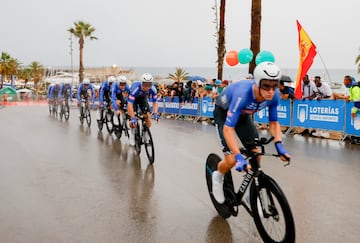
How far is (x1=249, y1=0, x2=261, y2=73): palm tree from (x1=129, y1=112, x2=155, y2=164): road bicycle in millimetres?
8981

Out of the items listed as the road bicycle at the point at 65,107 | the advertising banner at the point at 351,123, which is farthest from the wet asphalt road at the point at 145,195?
the road bicycle at the point at 65,107

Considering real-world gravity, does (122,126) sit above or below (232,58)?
below

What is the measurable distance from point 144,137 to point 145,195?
290 centimetres

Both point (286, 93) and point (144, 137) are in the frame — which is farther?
point (286, 93)

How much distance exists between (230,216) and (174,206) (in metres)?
0.92

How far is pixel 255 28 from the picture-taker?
17.4 meters

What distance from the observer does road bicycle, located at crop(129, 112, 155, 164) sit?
29.2ft

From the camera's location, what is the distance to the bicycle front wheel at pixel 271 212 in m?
3.84

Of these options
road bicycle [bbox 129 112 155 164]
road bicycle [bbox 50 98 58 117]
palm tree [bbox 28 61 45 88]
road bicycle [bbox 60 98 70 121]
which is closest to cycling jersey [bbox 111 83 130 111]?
road bicycle [bbox 129 112 155 164]

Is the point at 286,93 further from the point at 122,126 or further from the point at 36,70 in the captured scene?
the point at 36,70

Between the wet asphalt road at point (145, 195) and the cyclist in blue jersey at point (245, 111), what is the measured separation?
2.49 ft

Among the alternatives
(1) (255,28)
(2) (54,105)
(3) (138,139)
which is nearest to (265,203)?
(3) (138,139)

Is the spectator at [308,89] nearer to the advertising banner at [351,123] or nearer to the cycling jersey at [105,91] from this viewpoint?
the advertising banner at [351,123]

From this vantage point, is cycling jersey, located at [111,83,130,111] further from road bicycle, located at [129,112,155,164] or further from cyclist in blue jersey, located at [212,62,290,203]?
cyclist in blue jersey, located at [212,62,290,203]
